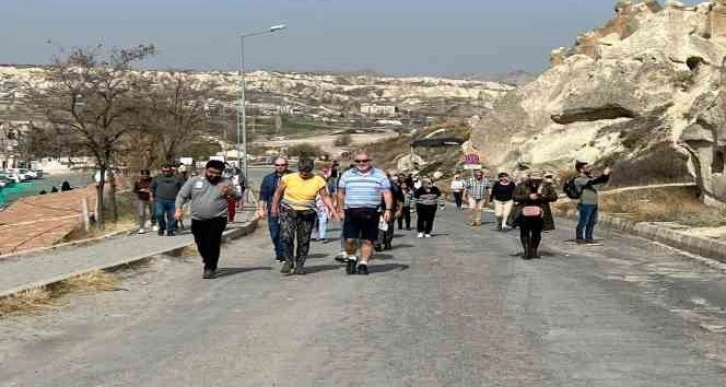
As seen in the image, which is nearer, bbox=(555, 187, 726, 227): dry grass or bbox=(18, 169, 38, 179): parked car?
bbox=(555, 187, 726, 227): dry grass

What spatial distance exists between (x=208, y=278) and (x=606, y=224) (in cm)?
1422

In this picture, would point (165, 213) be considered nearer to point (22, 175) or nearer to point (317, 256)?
point (317, 256)

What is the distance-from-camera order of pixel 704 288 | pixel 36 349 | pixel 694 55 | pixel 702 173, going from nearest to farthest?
pixel 36 349
pixel 704 288
pixel 702 173
pixel 694 55

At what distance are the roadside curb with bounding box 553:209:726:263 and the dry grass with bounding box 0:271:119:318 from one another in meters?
9.14

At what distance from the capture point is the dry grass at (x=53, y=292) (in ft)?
33.9

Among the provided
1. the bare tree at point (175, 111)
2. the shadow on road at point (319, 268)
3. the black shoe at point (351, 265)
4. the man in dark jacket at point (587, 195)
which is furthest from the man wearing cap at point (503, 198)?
the bare tree at point (175, 111)

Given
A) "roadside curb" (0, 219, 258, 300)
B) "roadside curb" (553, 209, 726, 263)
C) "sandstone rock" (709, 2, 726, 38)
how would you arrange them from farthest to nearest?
"sandstone rock" (709, 2, 726, 38) → "roadside curb" (553, 209, 726, 263) → "roadside curb" (0, 219, 258, 300)

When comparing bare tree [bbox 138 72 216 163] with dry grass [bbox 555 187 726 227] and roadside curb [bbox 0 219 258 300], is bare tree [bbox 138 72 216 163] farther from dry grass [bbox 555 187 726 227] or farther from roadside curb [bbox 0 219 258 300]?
roadside curb [bbox 0 219 258 300]

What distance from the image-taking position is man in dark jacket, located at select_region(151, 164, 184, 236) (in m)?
20.6

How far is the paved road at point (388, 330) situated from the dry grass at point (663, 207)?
797 cm

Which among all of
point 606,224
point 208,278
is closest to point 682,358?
point 208,278

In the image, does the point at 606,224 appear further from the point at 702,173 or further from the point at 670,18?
the point at 670,18

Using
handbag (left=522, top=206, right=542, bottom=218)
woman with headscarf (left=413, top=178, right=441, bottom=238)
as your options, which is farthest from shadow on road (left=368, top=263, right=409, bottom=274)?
woman with headscarf (left=413, top=178, right=441, bottom=238)

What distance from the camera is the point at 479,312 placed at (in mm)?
9984
